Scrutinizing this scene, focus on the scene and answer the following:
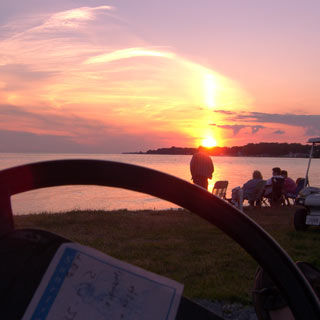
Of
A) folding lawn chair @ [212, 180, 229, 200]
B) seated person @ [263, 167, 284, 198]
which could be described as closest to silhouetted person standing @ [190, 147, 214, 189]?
folding lawn chair @ [212, 180, 229, 200]

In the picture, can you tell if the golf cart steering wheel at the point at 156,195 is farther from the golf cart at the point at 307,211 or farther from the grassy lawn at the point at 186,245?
the golf cart at the point at 307,211

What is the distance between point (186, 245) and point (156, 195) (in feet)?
23.8

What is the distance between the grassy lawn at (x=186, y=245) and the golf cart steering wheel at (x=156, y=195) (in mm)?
2930

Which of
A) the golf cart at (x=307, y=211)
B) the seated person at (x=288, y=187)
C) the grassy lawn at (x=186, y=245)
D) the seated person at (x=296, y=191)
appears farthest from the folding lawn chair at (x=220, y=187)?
the golf cart at (x=307, y=211)

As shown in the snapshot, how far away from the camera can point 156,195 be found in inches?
26.3

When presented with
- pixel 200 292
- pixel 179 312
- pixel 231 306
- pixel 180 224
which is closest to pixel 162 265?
pixel 200 292

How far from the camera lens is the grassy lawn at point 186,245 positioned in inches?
213

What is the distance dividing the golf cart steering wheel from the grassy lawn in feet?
9.61

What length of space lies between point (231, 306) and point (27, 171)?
4299 millimetres

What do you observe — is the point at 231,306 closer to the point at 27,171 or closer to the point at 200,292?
the point at 200,292

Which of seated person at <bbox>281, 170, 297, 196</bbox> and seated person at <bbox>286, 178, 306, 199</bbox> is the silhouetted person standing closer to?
seated person at <bbox>286, 178, 306, 199</bbox>

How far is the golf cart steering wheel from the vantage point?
0.66 m

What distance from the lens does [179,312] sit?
0.72m

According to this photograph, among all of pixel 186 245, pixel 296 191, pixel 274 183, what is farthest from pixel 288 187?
pixel 186 245
